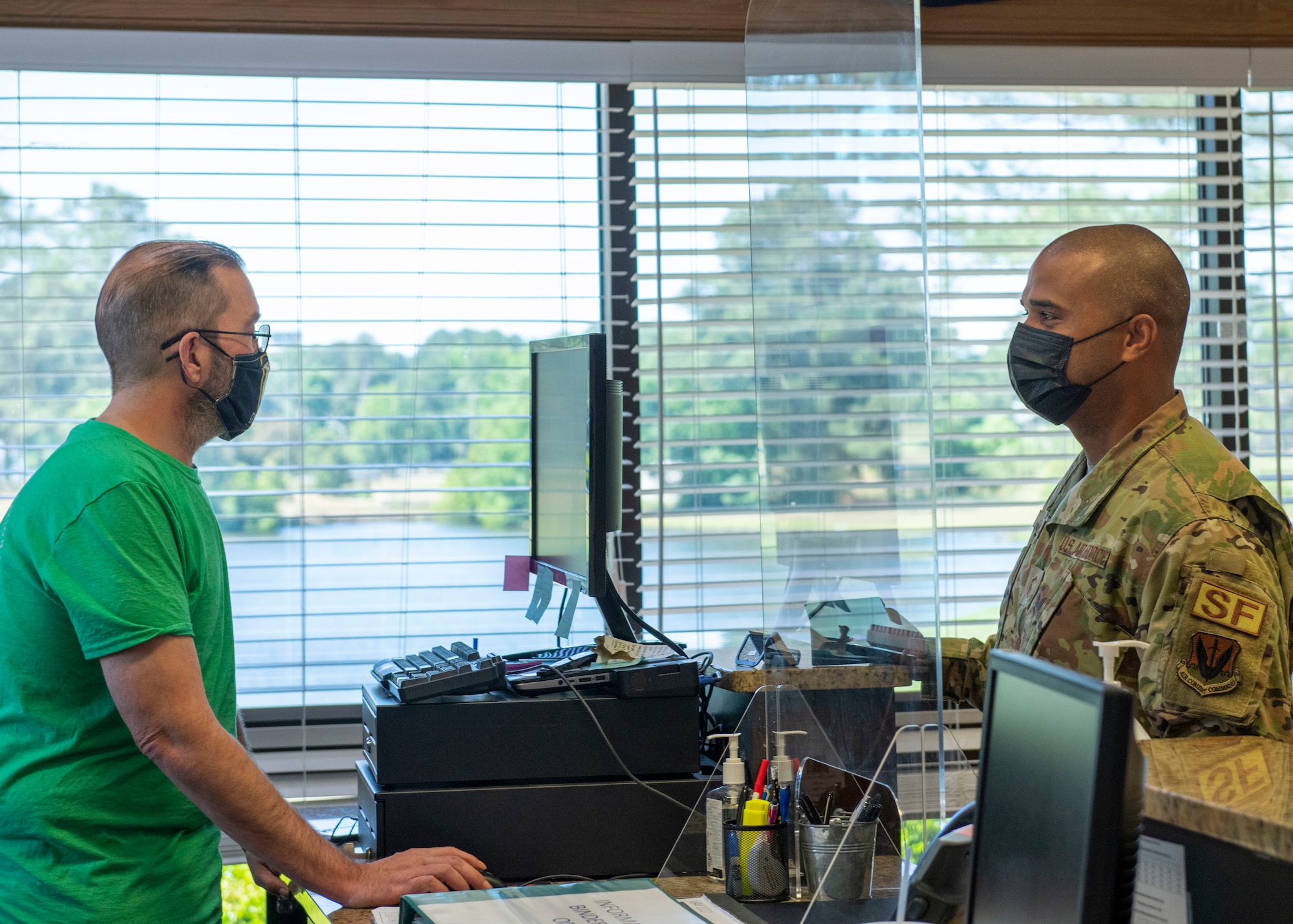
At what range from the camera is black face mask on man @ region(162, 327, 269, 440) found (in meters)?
1.60

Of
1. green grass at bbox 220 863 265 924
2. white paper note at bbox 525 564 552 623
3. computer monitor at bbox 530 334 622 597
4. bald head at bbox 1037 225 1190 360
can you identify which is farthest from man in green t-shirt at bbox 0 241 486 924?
green grass at bbox 220 863 265 924

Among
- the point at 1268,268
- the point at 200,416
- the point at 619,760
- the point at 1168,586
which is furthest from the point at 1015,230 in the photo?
the point at 200,416

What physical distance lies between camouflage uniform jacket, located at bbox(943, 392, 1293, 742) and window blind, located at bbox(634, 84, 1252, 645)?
35.7 inches

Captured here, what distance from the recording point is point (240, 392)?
5.35ft

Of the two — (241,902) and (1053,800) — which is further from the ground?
(1053,800)

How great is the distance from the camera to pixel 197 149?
2.54 metres

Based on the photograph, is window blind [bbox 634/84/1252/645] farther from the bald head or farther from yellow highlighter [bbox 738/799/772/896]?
yellow highlighter [bbox 738/799/772/896]

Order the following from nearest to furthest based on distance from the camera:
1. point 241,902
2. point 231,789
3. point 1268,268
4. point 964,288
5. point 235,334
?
1. point 231,789
2. point 235,334
3. point 964,288
4. point 1268,268
5. point 241,902

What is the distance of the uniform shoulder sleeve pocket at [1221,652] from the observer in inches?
55.2

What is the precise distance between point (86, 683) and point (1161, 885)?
46.8 inches

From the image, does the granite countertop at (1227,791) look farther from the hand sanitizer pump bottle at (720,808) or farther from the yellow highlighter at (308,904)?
the yellow highlighter at (308,904)

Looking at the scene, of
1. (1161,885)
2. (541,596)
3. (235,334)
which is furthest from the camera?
(541,596)

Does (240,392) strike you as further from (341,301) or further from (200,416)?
(341,301)

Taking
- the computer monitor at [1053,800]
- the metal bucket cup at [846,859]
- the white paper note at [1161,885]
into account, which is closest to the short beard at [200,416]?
the metal bucket cup at [846,859]
